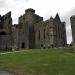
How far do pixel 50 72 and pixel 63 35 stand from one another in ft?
200

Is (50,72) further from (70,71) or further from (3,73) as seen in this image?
(3,73)

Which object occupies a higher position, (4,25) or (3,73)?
(4,25)

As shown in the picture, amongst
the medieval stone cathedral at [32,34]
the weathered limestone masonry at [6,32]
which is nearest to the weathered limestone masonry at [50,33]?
the medieval stone cathedral at [32,34]

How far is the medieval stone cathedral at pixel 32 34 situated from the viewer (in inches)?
2960

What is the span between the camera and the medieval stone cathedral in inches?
2960

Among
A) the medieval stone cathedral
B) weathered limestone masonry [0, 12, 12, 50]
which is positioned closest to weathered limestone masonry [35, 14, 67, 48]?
the medieval stone cathedral

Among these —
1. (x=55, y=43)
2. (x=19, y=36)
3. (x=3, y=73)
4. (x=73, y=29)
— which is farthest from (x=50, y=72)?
(x=19, y=36)

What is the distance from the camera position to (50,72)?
23656 millimetres

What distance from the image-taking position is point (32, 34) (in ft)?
278

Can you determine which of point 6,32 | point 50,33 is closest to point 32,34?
point 6,32

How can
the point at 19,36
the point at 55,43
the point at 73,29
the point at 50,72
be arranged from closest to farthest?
the point at 50,72, the point at 73,29, the point at 55,43, the point at 19,36

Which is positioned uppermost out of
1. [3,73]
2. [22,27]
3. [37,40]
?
[22,27]

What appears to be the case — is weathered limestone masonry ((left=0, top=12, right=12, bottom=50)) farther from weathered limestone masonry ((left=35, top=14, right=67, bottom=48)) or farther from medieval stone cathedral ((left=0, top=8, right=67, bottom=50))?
weathered limestone masonry ((left=35, top=14, right=67, bottom=48))

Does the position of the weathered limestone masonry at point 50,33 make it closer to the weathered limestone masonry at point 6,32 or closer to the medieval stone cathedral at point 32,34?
the medieval stone cathedral at point 32,34
